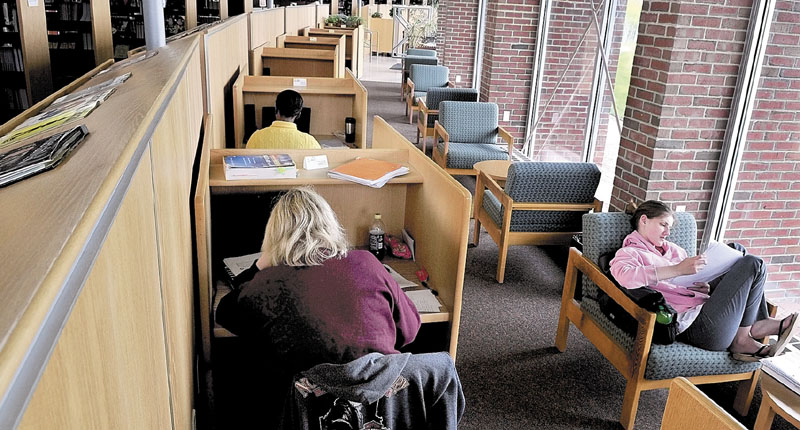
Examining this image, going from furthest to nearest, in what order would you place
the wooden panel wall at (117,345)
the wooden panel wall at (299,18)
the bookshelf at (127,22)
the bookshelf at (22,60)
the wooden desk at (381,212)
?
the wooden panel wall at (299,18), the bookshelf at (127,22), the bookshelf at (22,60), the wooden desk at (381,212), the wooden panel wall at (117,345)

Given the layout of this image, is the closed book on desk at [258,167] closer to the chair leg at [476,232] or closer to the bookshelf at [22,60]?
the bookshelf at [22,60]

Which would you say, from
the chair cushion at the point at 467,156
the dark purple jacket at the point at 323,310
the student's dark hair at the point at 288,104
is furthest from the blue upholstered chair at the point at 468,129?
the dark purple jacket at the point at 323,310

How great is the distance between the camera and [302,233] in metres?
2.11

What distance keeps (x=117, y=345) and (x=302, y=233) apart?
4.45 ft

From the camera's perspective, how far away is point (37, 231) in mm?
595

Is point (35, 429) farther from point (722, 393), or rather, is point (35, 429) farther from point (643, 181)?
point (643, 181)

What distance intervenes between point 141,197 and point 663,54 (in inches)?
145

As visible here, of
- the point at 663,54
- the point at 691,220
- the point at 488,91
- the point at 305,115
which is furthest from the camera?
the point at 488,91

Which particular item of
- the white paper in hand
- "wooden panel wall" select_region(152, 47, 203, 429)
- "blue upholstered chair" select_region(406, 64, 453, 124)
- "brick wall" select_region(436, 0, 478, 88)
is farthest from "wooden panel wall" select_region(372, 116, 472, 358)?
"brick wall" select_region(436, 0, 478, 88)

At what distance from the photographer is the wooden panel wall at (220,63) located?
3469 millimetres

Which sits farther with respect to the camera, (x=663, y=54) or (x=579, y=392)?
(x=663, y=54)

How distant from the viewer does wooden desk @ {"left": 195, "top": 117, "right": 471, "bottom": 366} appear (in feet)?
8.05

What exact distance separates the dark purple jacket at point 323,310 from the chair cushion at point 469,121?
15.0ft

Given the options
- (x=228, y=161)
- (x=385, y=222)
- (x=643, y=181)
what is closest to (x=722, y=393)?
(x=643, y=181)
